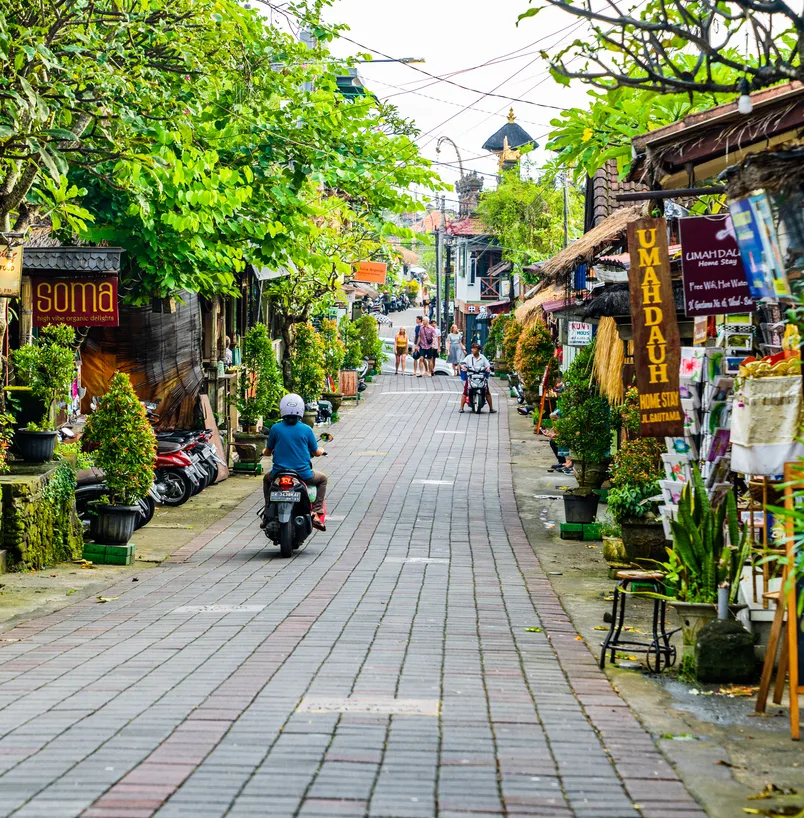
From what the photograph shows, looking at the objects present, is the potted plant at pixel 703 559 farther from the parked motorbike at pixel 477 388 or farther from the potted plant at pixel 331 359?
the parked motorbike at pixel 477 388

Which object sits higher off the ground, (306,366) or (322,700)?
(306,366)

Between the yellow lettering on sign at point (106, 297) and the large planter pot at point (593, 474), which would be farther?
the large planter pot at point (593, 474)

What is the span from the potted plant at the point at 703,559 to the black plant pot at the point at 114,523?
701 cm

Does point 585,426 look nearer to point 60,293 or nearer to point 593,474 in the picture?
point 593,474

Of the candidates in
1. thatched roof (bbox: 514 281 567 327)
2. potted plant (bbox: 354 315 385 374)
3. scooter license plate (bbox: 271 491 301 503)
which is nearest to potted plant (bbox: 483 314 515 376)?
potted plant (bbox: 354 315 385 374)

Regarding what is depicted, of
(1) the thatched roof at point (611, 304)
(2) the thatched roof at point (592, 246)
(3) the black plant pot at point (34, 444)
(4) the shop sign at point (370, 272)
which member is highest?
(4) the shop sign at point (370, 272)

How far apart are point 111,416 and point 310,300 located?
15839 mm

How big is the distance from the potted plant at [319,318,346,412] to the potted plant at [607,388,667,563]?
1995 cm

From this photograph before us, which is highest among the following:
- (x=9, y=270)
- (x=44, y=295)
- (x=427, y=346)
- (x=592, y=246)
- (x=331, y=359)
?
(x=592, y=246)

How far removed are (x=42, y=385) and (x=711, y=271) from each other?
7709 millimetres

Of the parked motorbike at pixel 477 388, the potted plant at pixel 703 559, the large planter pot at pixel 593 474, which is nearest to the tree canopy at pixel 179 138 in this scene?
the large planter pot at pixel 593 474

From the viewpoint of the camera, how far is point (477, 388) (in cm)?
3453

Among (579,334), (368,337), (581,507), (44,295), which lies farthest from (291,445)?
(368,337)

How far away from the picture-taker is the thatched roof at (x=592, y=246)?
54.6 ft
